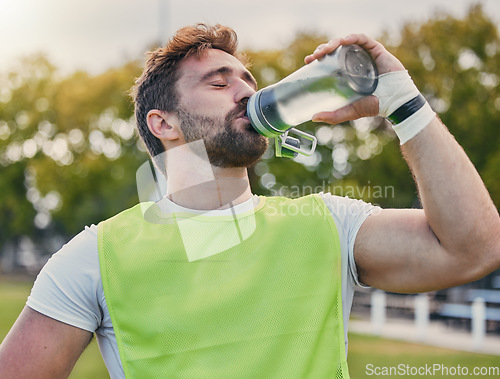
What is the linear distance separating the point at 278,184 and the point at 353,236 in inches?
814

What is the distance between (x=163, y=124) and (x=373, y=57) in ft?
3.19

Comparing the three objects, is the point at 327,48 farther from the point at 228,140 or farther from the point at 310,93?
the point at 228,140

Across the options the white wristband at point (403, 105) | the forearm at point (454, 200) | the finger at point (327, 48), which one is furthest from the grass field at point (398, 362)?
the finger at point (327, 48)

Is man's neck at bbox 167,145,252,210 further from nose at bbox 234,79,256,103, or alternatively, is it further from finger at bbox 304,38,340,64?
finger at bbox 304,38,340,64

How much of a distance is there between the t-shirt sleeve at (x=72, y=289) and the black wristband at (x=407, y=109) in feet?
3.88

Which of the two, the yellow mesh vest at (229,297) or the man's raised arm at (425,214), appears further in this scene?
the yellow mesh vest at (229,297)

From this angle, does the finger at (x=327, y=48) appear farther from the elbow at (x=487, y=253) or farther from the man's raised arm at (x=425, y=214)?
the elbow at (x=487, y=253)

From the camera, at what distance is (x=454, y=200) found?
2.07 m

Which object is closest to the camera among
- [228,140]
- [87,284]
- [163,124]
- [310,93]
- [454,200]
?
[454,200]

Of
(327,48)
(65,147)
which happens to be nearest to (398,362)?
(327,48)

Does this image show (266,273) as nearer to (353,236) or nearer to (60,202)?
(353,236)

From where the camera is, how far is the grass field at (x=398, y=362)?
8.38m

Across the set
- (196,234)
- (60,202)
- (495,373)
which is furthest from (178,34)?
(60,202)

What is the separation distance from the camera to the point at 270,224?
245cm
